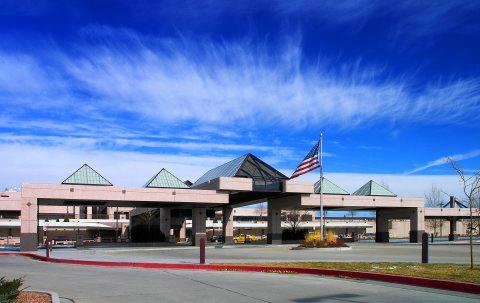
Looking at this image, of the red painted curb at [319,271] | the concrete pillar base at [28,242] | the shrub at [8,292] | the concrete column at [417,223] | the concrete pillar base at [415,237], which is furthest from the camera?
the concrete column at [417,223]

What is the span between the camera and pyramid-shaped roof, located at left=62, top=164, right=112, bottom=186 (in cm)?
4619

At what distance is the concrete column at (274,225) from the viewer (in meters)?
54.0

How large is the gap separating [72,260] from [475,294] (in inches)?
758

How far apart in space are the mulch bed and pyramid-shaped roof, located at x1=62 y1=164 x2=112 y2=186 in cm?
3413

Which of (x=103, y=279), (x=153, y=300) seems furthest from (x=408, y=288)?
(x=103, y=279)

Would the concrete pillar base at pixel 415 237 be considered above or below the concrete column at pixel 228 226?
below

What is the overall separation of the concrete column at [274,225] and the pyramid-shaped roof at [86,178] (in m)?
16.5

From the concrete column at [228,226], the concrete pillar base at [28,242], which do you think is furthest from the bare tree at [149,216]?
the concrete pillar base at [28,242]

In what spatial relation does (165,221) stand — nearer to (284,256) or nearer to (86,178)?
(86,178)

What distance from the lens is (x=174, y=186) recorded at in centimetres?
5291

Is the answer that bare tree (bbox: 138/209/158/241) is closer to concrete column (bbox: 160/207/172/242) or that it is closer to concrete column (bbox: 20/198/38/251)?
concrete column (bbox: 160/207/172/242)

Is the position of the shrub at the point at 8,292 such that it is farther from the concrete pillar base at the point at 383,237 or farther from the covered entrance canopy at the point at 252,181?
the concrete pillar base at the point at 383,237

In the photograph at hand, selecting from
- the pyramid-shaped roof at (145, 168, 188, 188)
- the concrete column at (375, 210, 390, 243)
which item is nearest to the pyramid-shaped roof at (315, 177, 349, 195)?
the concrete column at (375, 210, 390, 243)

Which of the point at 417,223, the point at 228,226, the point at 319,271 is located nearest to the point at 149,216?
the point at 228,226
